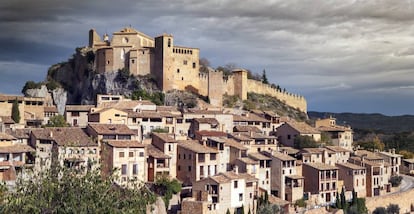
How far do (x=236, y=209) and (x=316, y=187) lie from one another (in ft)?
37.0

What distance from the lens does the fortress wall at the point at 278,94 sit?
8200cm

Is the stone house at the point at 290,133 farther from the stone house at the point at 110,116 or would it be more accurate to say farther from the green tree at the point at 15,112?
the green tree at the point at 15,112

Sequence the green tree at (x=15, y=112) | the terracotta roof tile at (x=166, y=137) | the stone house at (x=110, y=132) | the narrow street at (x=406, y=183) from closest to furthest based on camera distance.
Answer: the stone house at (x=110, y=132) → the terracotta roof tile at (x=166, y=137) → the green tree at (x=15, y=112) → the narrow street at (x=406, y=183)

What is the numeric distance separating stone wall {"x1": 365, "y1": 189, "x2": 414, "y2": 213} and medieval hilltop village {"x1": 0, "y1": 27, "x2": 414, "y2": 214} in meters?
0.13

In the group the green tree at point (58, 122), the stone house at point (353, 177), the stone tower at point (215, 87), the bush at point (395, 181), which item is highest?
the stone tower at point (215, 87)

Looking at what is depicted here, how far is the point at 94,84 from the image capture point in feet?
225

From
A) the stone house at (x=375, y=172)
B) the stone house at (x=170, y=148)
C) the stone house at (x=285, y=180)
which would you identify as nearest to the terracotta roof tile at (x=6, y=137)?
the stone house at (x=170, y=148)

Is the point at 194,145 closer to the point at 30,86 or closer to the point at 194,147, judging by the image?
the point at 194,147

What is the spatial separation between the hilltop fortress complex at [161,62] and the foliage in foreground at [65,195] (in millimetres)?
46185

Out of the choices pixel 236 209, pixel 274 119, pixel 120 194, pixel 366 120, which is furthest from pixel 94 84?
pixel 366 120

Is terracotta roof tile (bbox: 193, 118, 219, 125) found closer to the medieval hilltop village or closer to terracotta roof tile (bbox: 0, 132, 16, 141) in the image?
the medieval hilltop village

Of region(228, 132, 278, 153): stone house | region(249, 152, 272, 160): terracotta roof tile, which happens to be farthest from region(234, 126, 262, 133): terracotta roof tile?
region(249, 152, 272, 160): terracotta roof tile

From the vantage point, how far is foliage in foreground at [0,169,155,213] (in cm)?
1989

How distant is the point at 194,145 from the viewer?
4778 cm
